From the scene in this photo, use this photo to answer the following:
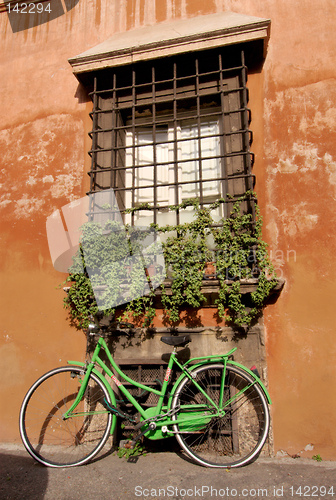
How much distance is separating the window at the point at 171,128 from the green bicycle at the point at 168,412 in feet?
5.10

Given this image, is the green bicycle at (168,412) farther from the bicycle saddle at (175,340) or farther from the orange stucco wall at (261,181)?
the orange stucco wall at (261,181)

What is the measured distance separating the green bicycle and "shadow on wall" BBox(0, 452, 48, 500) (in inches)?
4.5

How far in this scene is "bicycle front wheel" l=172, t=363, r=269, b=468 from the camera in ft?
9.12

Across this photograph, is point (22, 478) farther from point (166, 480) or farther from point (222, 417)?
point (222, 417)

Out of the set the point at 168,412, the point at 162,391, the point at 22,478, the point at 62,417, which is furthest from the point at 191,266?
the point at 22,478

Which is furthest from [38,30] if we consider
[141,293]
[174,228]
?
[141,293]

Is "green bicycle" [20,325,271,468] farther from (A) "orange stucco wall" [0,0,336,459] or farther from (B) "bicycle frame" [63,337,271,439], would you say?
(A) "orange stucco wall" [0,0,336,459]

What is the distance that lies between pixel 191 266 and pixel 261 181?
1168 mm

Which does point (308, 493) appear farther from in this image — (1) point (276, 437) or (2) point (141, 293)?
(2) point (141, 293)

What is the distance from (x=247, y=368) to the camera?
2977 mm

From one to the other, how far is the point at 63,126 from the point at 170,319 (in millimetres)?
2720

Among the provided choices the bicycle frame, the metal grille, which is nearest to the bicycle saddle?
the bicycle frame

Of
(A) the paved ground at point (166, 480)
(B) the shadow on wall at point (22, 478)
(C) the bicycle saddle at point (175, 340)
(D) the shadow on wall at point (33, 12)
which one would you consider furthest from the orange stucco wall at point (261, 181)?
(C) the bicycle saddle at point (175, 340)

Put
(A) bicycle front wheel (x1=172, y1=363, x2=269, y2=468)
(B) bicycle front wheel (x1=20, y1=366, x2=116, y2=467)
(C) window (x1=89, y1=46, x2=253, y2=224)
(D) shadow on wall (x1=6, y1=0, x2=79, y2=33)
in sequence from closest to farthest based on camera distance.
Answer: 1. (A) bicycle front wheel (x1=172, y1=363, x2=269, y2=468)
2. (B) bicycle front wheel (x1=20, y1=366, x2=116, y2=467)
3. (C) window (x1=89, y1=46, x2=253, y2=224)
4. (D) shadow on wall (x1=6, y1=0, x2=79, y2=33)
